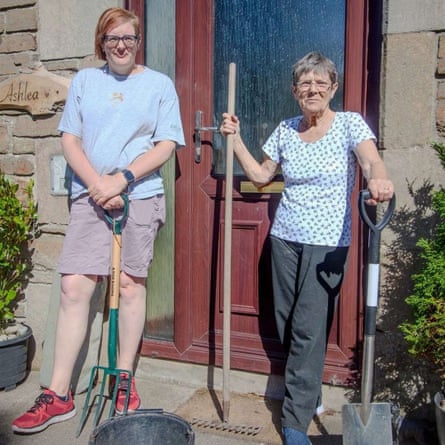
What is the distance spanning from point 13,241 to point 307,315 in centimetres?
200

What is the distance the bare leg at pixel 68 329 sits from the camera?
314cm

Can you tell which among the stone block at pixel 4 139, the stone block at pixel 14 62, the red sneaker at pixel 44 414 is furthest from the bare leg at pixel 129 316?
the stone block at pixel 14 62

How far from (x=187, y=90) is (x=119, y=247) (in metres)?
1.14

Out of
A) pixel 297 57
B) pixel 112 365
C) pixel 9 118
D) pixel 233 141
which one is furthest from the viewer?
pixel 9 118

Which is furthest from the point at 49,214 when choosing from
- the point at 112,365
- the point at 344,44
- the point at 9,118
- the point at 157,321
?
the point at 344,44

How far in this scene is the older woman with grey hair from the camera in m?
2.79

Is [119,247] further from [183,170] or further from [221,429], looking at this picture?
[221,429]

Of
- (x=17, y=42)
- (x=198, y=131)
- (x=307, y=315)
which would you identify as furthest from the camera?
(x=17, y=42)

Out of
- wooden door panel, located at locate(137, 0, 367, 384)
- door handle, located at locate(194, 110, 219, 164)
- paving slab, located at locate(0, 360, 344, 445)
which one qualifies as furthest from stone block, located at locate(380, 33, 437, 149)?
paving slab, located at locate(0, 360, 344, 445)

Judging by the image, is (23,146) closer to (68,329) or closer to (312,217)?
(68,329)

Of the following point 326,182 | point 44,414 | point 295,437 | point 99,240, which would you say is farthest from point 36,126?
point 295,437

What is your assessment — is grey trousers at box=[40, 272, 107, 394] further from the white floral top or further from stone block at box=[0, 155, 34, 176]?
the white floral top

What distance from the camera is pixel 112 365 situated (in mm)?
2959

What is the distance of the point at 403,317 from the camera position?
3041 millimetres
